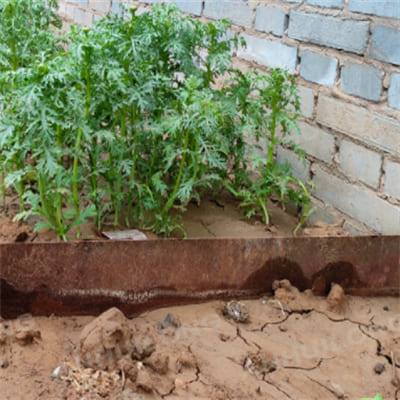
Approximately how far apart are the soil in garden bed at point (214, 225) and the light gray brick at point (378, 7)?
1.28 meters

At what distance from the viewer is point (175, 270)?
282cm

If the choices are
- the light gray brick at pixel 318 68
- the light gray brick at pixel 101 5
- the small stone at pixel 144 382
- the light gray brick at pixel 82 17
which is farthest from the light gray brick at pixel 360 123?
the light gray brick at pixel 82 17

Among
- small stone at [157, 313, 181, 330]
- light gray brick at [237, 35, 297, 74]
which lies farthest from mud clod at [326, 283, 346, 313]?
light gray brick at [237, 35, 297, 74]

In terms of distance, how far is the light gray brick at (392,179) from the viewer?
3.31 metres

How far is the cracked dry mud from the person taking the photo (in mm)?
2283

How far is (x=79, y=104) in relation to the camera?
2.95 m

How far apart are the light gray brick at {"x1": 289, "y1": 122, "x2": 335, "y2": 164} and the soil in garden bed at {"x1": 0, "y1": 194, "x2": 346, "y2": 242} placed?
0.45 m

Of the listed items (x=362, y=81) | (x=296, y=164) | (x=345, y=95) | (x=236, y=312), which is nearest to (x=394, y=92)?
(x=362, y=81)

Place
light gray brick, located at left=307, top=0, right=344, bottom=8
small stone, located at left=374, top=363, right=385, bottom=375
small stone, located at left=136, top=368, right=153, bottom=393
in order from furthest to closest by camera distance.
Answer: light gray brick, located at left=307, top=0, right=344, bottom=8
small stone, located at left=374, top=363, right=385, bottom=375
small stone, located at left=136, top=368, right=153, bottom=393

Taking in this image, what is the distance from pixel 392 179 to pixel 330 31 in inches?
39.3

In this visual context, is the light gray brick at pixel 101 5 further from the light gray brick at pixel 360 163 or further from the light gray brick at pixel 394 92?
the light gray brick at pixel 394 92

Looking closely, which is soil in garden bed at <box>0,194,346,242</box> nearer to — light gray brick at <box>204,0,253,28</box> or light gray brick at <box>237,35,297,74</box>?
light gray brick at <box>237,35,297,74</box>

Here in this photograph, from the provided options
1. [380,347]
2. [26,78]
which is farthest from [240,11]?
[380,347]

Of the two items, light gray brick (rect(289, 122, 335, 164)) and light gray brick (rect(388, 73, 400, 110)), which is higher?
light gray brick (rect(388, 73, 400, 110))
